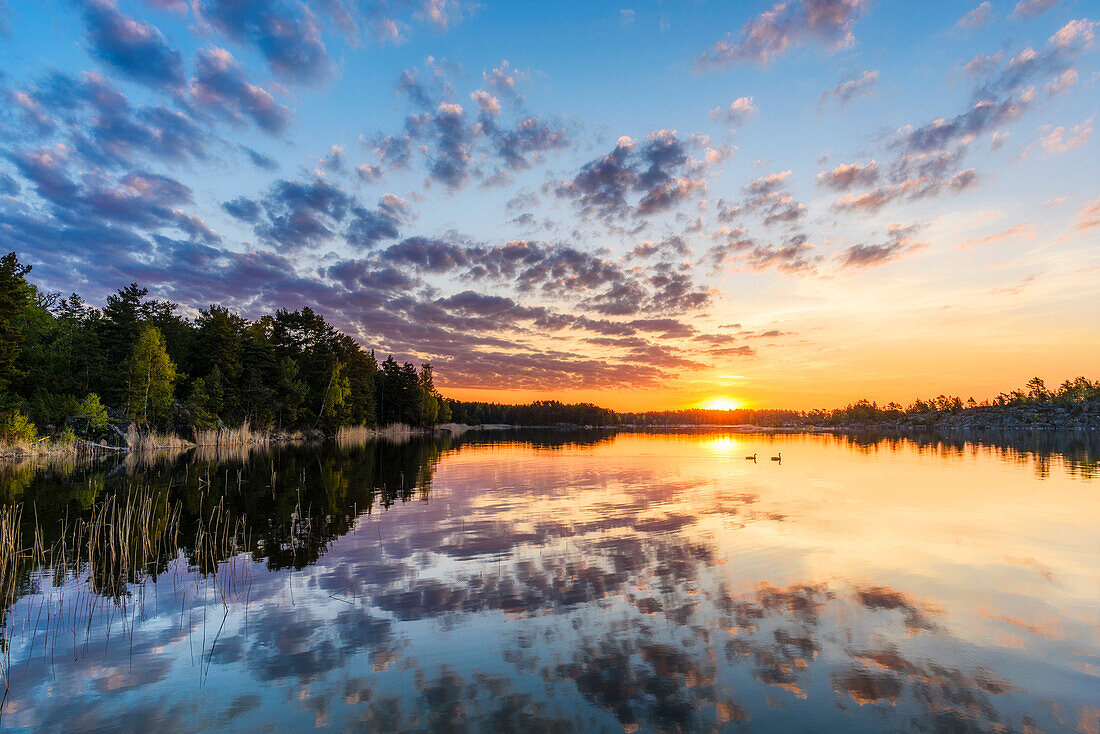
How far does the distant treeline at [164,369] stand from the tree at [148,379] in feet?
0.41

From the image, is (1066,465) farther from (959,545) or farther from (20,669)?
(20,669)

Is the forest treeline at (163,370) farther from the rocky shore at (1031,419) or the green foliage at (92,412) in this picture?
the rocky shore at (1031,419)

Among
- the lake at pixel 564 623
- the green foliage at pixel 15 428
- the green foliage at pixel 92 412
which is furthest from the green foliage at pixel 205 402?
the lake at pixel 564 623

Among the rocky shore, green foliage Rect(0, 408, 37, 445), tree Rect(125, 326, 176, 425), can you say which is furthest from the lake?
the rocky shore

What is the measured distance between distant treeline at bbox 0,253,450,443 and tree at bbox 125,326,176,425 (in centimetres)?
12

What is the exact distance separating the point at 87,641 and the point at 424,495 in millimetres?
19610

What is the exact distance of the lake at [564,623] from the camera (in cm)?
771

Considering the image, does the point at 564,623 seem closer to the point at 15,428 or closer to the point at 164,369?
the point at 15,428

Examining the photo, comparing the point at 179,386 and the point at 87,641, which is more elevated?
the point at 179,386

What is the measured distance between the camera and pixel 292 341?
98938 millimetres

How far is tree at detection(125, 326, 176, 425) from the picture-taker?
5950 centimetres

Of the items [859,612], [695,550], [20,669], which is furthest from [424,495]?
[859,612]

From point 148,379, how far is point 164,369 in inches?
78.3

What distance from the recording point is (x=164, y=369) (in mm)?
60969
